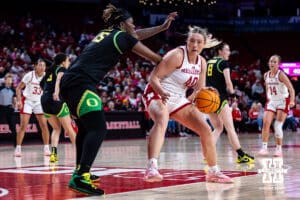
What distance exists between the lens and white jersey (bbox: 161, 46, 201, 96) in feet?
25.6

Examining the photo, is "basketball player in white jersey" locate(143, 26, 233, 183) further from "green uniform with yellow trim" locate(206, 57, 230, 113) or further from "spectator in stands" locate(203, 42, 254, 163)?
"green uniform with yellow trim" locate(206, 57, 230, 113)

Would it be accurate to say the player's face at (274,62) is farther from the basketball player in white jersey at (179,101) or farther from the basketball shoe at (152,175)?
the basketball shoe at (152,175)

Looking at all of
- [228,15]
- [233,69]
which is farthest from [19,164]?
[228,15]

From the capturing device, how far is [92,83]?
6961 millimetres

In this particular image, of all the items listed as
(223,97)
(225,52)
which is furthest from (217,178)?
(225,52)

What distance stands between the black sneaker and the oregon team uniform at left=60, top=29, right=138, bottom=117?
2.21 feet

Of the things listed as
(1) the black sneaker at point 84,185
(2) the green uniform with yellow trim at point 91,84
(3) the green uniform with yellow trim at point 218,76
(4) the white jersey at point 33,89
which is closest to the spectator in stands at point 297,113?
(4) the white jersey at point 33,89

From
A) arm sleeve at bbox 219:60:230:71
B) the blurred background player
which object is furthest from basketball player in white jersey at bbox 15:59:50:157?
arm sleeve at bbox 219:60:230:71

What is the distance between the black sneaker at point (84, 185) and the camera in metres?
6.73

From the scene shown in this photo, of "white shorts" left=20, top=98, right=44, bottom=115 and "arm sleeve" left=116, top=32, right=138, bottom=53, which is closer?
"arm sleeve" left=116, top=32, right=138, bottom=53

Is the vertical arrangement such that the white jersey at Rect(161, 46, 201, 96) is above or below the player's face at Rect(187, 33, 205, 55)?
below

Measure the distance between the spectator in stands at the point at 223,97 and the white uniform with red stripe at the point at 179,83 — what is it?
2.74 m

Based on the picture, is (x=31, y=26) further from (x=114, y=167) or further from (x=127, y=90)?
(x=114, y=167)

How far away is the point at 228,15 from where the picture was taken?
38.8 metres
